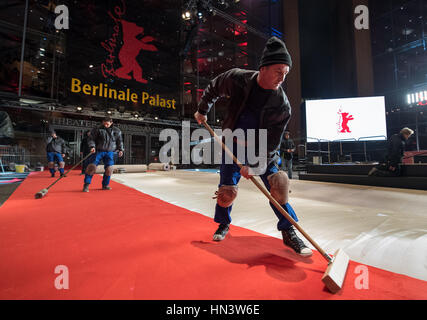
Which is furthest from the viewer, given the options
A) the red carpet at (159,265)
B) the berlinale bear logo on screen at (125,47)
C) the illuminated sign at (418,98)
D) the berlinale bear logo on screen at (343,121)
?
the berlinale bear logo on screen at (125,47)

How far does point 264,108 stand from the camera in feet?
5.01

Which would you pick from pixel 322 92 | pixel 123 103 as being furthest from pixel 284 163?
pixel 123 103

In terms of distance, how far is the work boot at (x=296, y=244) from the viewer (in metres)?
1.36

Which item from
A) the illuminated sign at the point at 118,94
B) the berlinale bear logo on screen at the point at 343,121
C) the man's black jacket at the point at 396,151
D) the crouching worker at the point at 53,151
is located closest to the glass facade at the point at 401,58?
the berlinale bear logo on screen at the point at 343,121

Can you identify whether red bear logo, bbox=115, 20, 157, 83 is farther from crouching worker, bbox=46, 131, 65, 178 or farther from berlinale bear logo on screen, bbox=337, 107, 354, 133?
berlinale bear logo on screen, bbox=337, 107, 354, 133

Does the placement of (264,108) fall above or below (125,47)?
below

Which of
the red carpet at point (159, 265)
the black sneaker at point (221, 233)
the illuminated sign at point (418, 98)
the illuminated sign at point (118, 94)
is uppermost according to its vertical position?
the illuminated sign at point (118, 94)

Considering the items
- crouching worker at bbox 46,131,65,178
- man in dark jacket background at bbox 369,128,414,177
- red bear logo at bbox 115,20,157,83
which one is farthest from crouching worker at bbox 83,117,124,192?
red bear logo at bbox 115,20,157,83

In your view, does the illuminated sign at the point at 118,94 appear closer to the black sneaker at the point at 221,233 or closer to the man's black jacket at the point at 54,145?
the man's black jacket at the point at 54,145

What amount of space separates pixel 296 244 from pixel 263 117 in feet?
3.09

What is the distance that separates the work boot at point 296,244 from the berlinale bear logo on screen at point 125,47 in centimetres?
1143

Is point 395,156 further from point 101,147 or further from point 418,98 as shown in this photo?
point 418,98

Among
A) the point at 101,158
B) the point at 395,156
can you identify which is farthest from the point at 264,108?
the point at 395,156

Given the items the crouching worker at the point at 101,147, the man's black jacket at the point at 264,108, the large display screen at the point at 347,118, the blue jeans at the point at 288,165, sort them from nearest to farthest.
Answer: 1. the man's black jacket at the point at 264,108
2. the crouching worker at the point at 101,147
3. the blue jeans at the point at 288,165
4. the large display screen at the point at 347,118
